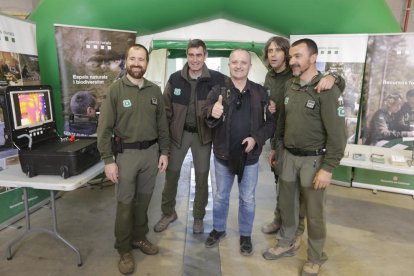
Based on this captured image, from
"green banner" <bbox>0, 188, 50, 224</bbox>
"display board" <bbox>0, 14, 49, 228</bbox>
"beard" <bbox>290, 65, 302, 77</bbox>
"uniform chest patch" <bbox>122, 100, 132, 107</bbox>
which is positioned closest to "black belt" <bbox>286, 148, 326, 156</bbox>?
"beard" <bbox>290, 65, 302, 77</bbox>

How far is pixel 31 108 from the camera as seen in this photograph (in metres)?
2.15

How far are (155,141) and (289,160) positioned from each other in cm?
92

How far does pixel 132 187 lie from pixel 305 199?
44.9 inches

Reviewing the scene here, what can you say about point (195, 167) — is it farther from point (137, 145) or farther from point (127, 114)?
point (127, 114)

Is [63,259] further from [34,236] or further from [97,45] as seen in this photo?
[97,45]

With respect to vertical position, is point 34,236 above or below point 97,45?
below

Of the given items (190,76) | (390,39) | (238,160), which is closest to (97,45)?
(190,76)

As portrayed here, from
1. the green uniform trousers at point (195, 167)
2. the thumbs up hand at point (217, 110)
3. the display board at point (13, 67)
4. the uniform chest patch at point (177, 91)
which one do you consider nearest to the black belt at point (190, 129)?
the green uniform trousers at point (195, 167)

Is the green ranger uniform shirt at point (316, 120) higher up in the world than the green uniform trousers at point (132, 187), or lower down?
higher up

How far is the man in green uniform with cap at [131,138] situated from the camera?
185 centimetres

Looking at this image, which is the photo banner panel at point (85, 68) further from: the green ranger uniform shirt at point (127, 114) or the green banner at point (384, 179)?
the green banner at point (384, 179)

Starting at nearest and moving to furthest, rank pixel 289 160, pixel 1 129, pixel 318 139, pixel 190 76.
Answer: pixel 318 139, pixel 289 160, pixel 190 76, pixel 1 129

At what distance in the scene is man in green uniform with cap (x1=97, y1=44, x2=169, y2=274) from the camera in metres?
1.85

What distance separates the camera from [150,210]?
9.83ft
